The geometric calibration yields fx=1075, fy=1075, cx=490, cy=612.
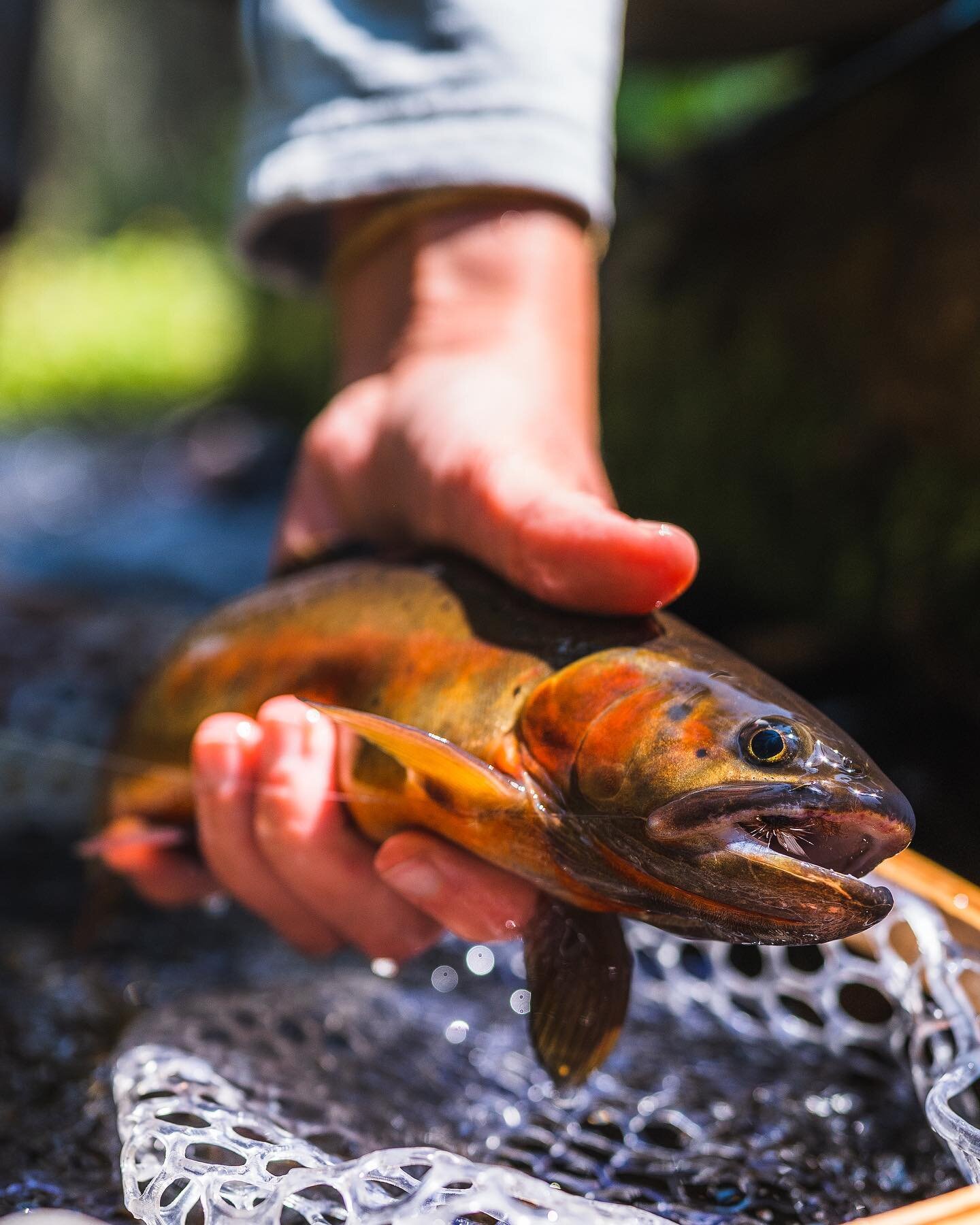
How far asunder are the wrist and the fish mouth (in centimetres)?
134

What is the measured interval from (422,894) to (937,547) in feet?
6.91

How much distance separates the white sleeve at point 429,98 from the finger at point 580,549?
0.94m

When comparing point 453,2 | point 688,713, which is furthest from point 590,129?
point 688,713

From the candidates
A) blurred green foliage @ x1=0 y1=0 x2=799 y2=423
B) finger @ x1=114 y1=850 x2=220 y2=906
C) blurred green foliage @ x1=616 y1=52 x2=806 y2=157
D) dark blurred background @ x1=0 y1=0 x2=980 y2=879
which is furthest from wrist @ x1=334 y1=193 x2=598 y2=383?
blurred green foliage @ x1=616 y1=52 x2=806 y2=157

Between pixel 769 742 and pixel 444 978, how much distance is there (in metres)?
1.09

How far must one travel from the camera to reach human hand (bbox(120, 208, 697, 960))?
1537 mm

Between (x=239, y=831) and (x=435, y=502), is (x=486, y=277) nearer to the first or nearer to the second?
(x=435, y=502)

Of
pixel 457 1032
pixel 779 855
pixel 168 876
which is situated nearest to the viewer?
pixel 779 855

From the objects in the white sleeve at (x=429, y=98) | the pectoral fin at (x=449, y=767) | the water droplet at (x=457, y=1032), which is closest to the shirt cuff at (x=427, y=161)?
the white sleeve at (x=429, y=98)

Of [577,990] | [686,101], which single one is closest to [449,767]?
[577,990]

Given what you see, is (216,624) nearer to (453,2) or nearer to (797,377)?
(453,2)

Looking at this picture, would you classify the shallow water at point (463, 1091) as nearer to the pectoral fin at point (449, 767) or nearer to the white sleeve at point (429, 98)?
the pectoral fin at point (449, 767)

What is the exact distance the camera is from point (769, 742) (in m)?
Answer: 1.24

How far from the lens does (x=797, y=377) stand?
3898 millimetres
